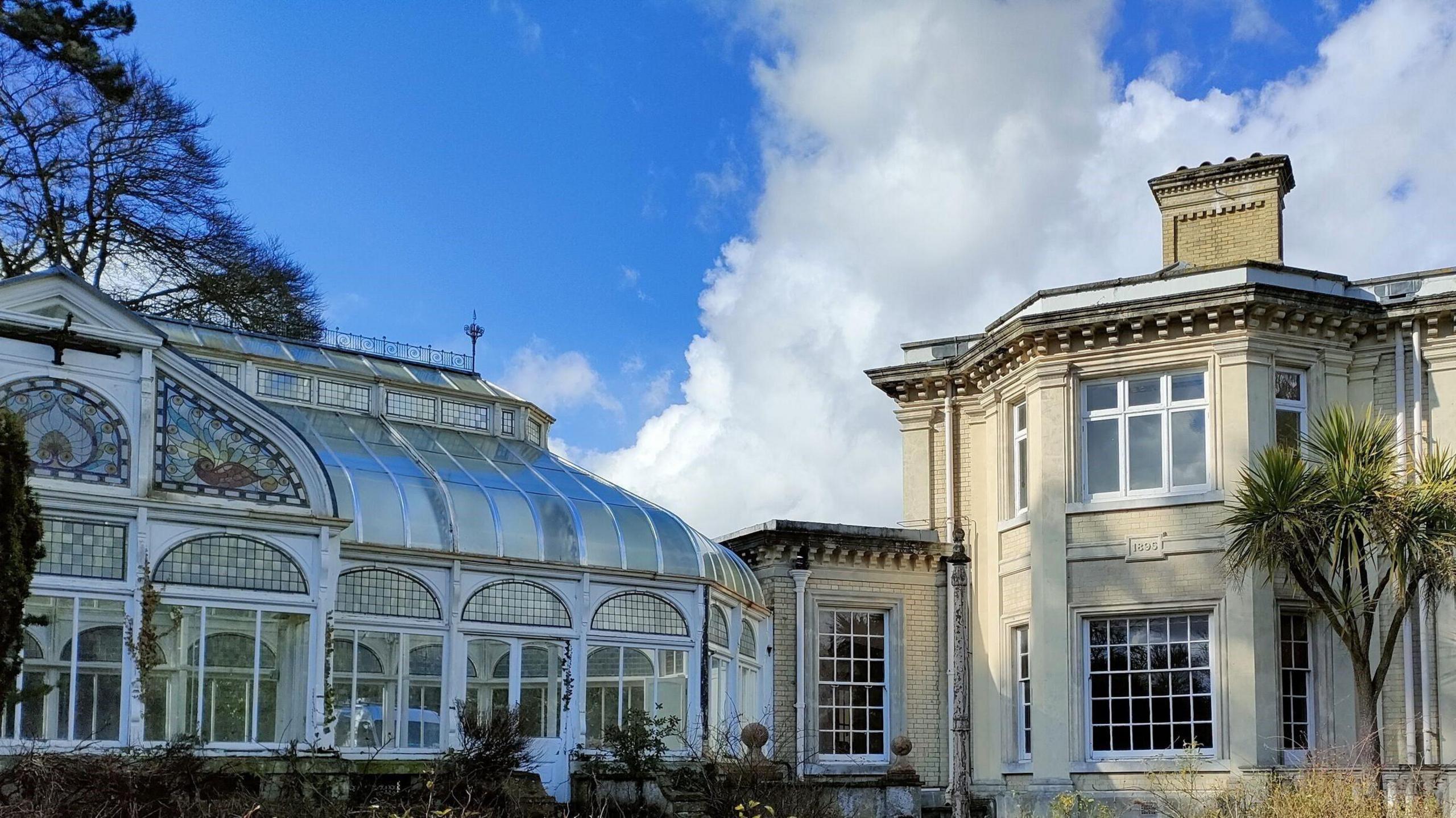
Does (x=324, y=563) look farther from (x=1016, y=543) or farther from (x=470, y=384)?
(x=1016, y=543)

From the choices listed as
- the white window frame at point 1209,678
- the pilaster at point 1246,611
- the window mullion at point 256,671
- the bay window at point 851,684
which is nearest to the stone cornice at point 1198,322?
the pilaster at point 1246,611

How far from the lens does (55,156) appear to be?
86.6ft

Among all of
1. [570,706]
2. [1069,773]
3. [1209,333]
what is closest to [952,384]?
[1209,333]

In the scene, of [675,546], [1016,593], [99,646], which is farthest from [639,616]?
[99,646]

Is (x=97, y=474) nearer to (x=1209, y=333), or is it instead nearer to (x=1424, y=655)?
(x=1209, y=333)

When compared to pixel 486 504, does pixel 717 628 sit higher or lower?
lower

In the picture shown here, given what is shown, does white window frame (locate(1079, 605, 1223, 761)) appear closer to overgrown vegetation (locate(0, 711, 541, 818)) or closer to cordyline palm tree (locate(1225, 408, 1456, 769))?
cordyline palm tree (locate(1225, 408, 1456, 769))

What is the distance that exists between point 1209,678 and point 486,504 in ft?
28.1

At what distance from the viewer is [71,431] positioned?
617 inches

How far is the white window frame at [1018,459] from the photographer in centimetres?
2167

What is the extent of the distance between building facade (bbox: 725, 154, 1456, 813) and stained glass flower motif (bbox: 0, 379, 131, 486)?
8.81m

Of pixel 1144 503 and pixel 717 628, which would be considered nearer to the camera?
pixel 1144 503

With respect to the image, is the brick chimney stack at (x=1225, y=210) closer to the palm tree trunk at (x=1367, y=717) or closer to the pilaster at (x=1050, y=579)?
the pilaster at (x=1050, y=579)

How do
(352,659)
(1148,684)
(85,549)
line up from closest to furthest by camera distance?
(85,549), (352,659), (1148,684)
